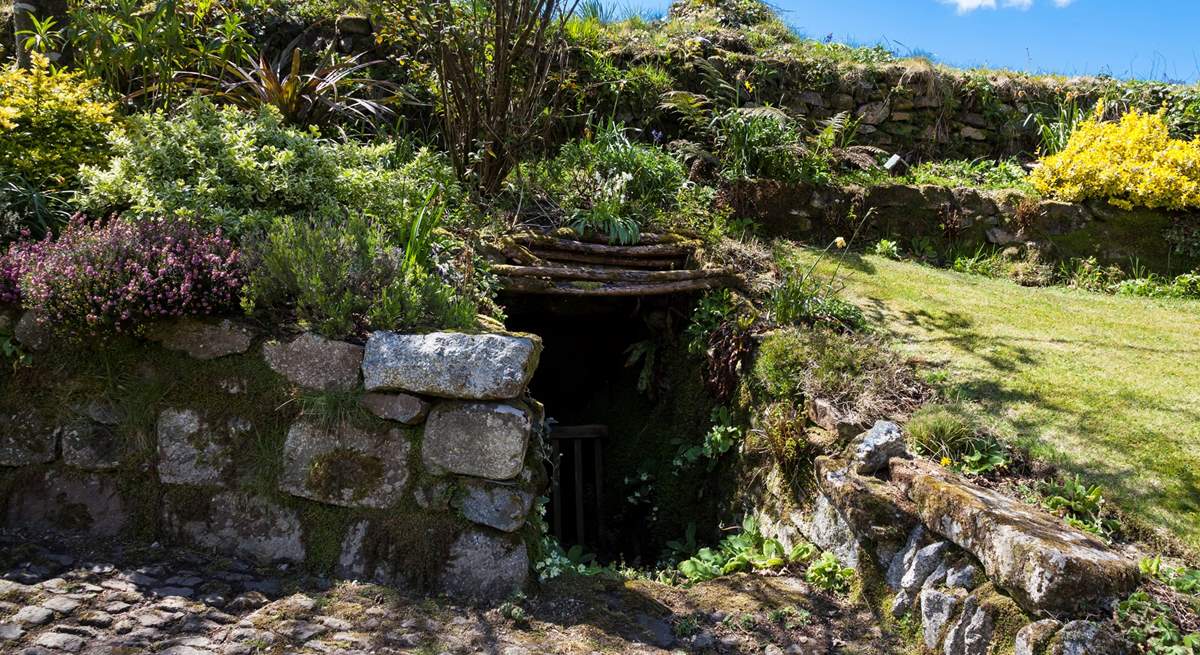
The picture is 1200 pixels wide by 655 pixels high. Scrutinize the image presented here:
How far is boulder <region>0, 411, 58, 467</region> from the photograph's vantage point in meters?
4.01

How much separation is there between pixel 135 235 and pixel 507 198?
289 centimetres

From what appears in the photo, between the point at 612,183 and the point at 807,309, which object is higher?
the point at 612,183

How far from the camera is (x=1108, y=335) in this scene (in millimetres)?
5996

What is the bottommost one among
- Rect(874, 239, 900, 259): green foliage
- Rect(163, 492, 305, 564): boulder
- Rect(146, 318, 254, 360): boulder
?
Rect(163, 492, 305, 564): boulder

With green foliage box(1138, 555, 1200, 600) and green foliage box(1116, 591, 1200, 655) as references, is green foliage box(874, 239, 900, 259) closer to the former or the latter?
green foliage box(1138, 555, 1200, 600)

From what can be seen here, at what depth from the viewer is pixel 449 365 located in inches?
153

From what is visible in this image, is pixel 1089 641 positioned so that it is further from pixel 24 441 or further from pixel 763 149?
pixel 763 149

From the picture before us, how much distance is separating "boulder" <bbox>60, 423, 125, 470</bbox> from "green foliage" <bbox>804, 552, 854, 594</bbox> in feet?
11.0

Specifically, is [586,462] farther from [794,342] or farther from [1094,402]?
[1094,402]

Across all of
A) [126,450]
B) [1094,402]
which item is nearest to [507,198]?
[126,450]

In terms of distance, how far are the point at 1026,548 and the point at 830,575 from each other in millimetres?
Result: 1156

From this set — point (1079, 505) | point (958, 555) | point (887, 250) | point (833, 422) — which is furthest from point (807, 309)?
point (887, 250)

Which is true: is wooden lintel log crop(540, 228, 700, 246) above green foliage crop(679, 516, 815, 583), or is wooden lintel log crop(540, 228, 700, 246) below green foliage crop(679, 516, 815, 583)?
above

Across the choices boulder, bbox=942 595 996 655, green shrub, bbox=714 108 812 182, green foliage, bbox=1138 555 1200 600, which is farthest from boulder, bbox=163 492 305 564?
green shrub, bbox=714 108 812 182
